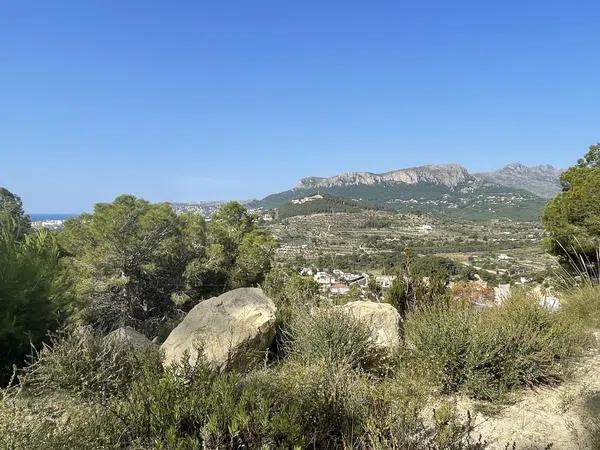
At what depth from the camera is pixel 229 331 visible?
4.70m

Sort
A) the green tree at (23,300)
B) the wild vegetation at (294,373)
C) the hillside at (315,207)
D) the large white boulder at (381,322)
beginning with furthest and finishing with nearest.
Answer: the hillside at (315,207) < the green tree at (23,300) < the large white boulder at (381,322) < the wild vegetation at (294,373)

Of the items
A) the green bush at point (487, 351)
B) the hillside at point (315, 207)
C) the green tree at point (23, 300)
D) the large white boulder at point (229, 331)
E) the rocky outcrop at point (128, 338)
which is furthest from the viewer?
the hillside at point (315, 207)

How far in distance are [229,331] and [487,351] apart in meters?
2.67

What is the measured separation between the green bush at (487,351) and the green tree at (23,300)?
4492mm

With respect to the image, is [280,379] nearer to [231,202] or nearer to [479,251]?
[231,202]

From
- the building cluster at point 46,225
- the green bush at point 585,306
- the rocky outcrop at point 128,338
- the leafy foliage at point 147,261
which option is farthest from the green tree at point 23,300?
the green bush at point 585,306

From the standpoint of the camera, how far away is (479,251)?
65.8 metres

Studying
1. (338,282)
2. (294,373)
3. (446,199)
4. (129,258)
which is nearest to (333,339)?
(294,373)

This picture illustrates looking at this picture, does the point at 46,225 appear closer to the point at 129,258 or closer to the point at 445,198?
the point at 129,258

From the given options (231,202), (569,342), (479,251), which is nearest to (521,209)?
(479,251)

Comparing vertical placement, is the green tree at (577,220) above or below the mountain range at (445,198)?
below

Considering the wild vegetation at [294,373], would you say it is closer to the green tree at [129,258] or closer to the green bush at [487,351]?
the green bush at [487,351]

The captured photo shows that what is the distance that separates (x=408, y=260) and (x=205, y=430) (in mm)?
5521

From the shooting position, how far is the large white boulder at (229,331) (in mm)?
4477
